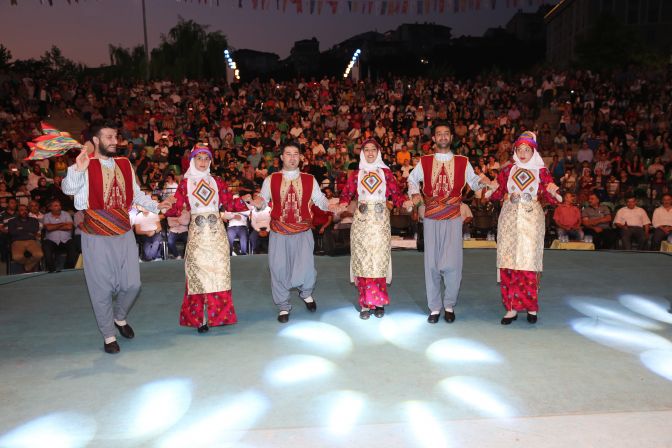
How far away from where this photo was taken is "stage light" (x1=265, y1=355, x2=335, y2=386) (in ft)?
12.3

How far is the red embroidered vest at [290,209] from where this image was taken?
5031mm

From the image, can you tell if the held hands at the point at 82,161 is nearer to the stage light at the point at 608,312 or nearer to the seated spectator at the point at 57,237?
the stage light at the point at 608,312

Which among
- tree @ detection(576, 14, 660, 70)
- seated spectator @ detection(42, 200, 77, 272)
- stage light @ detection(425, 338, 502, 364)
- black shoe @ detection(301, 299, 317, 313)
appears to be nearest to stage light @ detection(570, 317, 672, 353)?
stage light @ detection(425, 338, 502, 364)

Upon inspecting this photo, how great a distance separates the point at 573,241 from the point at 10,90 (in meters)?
13.9

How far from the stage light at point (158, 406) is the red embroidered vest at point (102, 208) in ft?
4.16

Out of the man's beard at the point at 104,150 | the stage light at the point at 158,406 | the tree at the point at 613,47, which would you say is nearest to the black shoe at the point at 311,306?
the stage light at the point at 158,406

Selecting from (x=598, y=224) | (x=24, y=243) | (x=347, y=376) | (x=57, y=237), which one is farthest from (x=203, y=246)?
(x=598, y=224)

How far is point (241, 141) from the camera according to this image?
14.2m

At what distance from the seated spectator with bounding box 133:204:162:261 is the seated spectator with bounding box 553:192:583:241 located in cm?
597

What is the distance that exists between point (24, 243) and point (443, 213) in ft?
20.0

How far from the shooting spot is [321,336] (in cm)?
462

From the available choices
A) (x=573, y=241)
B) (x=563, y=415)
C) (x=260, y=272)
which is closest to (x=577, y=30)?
(x=573, y=241)

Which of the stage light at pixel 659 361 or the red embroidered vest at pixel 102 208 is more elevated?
the red embroidered vest at pixel 102 208

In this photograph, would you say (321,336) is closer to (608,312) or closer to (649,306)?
(608,312)
